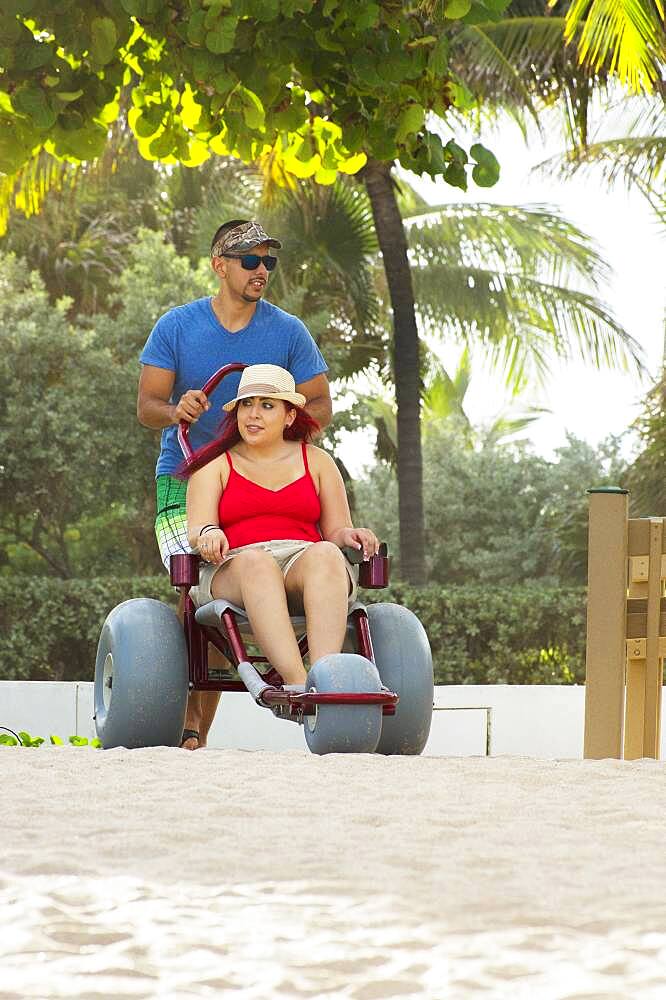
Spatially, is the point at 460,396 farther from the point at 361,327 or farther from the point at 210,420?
the point at 210,420

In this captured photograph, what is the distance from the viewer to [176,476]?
16.3 ft

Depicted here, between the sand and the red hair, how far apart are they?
1500 mm

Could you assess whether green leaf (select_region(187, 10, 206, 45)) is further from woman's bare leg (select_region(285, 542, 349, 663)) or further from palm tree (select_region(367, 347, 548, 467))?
palm tree (select_region(367, 347, 548, 467))

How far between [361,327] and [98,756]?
45.0 ft

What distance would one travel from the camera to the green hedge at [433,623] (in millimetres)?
12680

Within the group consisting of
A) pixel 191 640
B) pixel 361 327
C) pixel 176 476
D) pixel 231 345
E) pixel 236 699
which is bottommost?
pixel 236 699

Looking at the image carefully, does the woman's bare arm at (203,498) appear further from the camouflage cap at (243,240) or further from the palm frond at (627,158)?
the palm frond at (627,158)

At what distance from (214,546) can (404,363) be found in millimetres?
9029

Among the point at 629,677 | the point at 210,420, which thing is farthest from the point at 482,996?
the point at 629,677

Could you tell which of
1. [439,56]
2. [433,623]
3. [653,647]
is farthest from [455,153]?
[433,623]

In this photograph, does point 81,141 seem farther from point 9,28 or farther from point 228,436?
point 228,436

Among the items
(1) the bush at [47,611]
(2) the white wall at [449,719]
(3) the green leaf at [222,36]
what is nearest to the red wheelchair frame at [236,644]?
(3) the green leaf at [222,36]

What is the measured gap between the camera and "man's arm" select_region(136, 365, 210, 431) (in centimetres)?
488

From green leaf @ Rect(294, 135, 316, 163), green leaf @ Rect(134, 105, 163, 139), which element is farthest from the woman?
green leaf @ Rect(294, 135, 316, 163)
